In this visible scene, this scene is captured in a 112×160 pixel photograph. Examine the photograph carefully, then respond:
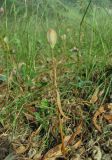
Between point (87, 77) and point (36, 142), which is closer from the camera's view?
point (36, 142)

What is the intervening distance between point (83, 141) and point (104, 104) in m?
0.22

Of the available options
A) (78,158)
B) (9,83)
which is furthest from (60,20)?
(78,158)

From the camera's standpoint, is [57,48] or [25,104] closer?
[25,104]

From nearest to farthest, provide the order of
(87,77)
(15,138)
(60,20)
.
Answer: (15,138)
(87,77)
(60,20)

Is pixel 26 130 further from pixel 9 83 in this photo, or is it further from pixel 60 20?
pixel 60 20

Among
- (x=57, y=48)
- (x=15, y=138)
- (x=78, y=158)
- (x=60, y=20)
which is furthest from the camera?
(x=60, y=20)

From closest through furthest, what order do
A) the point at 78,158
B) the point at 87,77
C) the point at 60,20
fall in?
1. the point at 78,158
2. the point at 87,77
3. the point at 60,20

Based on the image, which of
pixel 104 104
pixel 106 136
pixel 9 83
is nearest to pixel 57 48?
pixel 9 83

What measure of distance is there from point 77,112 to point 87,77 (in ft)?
0.73

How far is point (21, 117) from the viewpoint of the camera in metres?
1.92

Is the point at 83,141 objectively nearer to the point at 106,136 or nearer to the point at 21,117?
the point at 106,136

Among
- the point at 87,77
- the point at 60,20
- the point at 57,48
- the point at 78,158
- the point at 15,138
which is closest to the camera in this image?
the point at 78,158

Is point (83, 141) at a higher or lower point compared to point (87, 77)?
lower

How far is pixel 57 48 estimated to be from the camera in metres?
2.77
